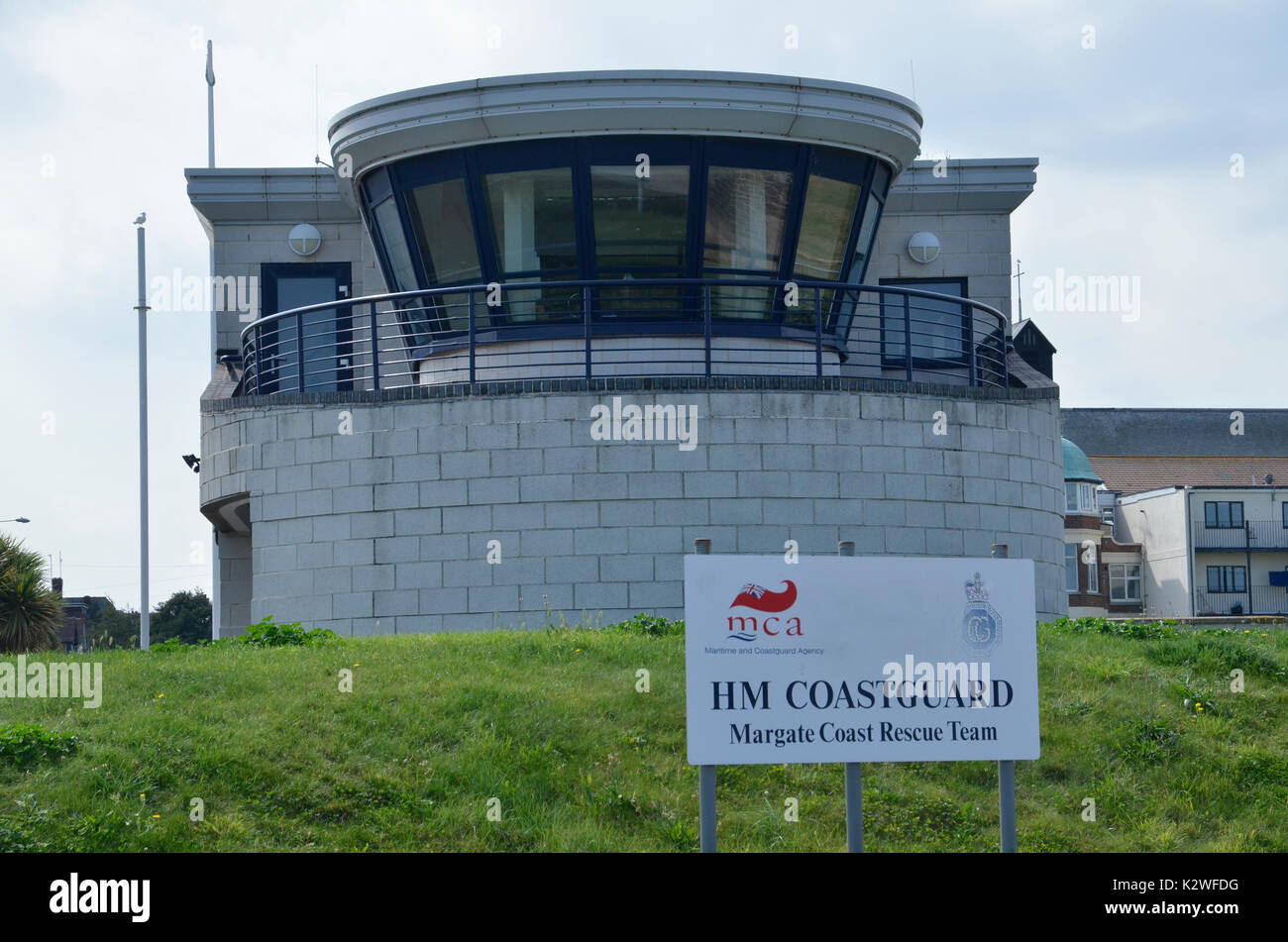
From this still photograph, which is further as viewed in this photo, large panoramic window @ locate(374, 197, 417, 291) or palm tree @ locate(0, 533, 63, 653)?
palm tree @ locate(0, 533, 63, 653)

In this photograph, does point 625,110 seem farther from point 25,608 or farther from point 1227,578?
point 1227,578

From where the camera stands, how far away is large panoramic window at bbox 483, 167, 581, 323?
19.2 meters

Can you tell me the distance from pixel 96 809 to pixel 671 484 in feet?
27.3

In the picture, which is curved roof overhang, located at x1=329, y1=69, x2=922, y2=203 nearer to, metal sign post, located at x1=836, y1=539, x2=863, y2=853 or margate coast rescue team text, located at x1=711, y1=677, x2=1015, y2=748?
margate coast rescue team text, located at x1=711, y1=677, x2=1015, y2=748

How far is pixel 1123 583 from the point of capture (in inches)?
Result: 2426

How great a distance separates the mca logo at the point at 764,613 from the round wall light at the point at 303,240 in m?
15.9

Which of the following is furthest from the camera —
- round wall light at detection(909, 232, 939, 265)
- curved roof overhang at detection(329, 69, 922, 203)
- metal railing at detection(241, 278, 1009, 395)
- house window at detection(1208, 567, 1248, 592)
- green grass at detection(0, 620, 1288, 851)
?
house window at detection(1208, 567, 1248, 592)

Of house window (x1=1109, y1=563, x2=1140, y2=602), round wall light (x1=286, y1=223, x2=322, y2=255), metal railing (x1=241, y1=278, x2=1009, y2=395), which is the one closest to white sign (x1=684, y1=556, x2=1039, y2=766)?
metal railing (x1=241, y1=278, x2=1009, y2=395)

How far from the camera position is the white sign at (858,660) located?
28.7ft

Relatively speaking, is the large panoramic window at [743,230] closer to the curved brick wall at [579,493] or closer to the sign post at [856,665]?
the curved brick wall at [579,493]

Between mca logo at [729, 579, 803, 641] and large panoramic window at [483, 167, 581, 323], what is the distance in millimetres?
10591
